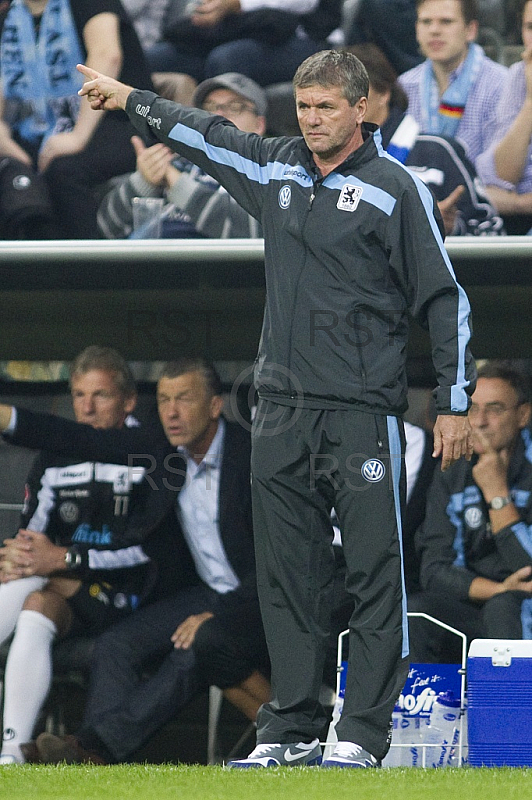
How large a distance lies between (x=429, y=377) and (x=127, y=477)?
139 cm

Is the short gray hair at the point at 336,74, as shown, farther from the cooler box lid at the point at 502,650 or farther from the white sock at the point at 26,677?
the white sock at the point at 26,677

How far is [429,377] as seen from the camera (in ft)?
17.9

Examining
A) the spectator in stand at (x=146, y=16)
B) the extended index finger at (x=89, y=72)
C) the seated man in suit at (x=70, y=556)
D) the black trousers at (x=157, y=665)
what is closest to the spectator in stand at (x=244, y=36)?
the spectator in stand at (x=146, y=16)

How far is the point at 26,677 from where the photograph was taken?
4.71 meters

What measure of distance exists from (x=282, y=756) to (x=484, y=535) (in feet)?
6.71

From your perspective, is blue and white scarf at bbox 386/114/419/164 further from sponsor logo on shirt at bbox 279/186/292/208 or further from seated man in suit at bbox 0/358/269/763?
sponsor logo on shirt at bbox 279/186/292/208

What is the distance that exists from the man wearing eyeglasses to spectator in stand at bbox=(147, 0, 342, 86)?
150 centimetres

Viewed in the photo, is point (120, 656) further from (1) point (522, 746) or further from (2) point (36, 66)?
(2) point (36, 66)

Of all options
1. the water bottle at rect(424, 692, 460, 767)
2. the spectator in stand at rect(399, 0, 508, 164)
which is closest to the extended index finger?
the spectator in stand at rect(399, 0, 508, 164)

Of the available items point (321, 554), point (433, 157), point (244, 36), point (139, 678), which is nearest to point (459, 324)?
point (321, 554)

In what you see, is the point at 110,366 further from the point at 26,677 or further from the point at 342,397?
the point at 342,397

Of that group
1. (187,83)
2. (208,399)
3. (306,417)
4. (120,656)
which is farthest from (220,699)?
(187,83)

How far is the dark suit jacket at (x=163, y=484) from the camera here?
198 inches

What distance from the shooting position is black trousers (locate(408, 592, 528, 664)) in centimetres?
454
